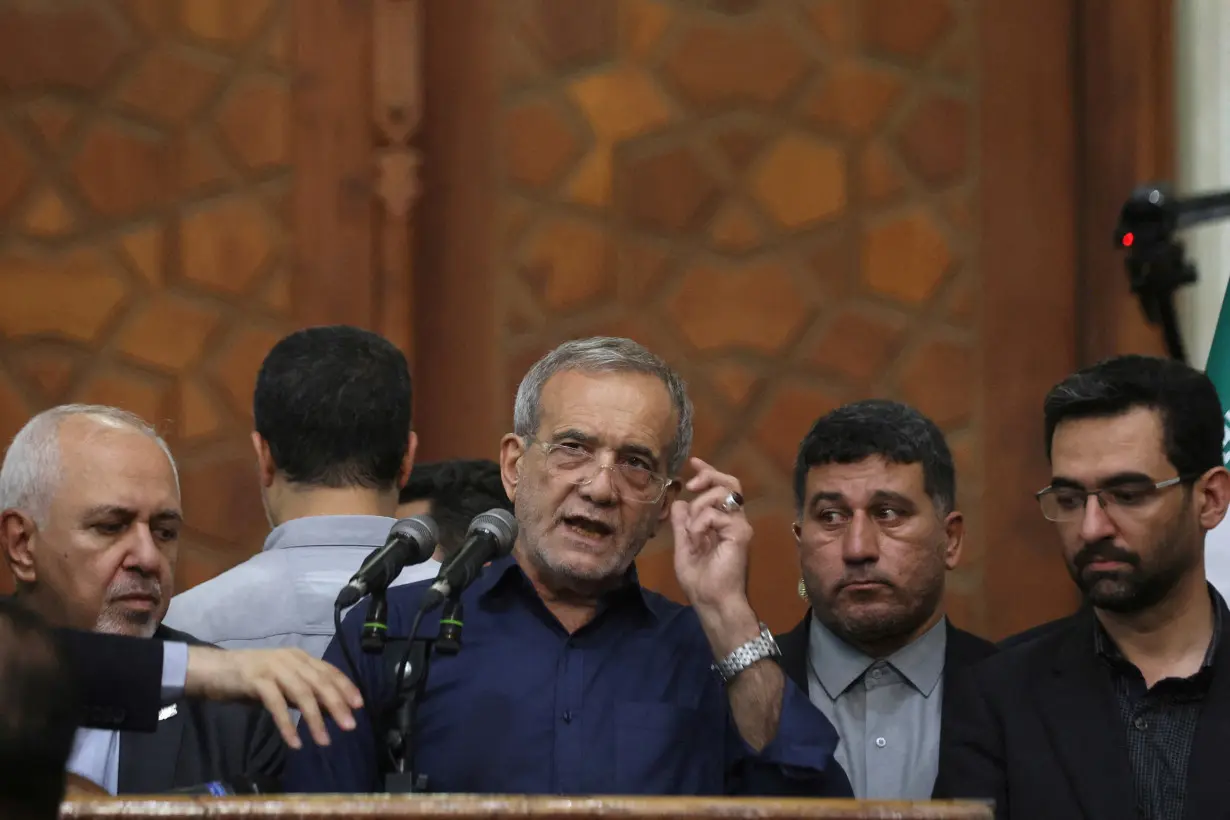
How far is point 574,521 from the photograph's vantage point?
2.75 meters

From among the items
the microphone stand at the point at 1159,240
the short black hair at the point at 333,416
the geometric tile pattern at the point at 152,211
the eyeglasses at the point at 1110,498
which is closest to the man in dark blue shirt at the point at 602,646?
the short black hair at the point at 333,416

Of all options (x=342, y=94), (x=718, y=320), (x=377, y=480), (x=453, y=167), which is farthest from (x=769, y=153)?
(x=377, y=480)

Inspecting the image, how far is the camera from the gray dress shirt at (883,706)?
304 cm

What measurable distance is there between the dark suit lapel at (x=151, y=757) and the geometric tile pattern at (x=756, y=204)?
6.90ft

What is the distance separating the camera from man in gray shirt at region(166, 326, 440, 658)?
9.64 ft

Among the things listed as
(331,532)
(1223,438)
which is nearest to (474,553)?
(331,532)

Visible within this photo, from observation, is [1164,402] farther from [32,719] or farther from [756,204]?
[32,719]

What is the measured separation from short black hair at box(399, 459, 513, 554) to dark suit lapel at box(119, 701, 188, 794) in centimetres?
107

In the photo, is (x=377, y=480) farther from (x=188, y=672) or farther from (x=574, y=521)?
(x=188, y=672)

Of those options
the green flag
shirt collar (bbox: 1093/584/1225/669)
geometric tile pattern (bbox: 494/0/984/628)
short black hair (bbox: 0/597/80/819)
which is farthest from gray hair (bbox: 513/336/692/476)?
geometric tile pattern (bbox: 494/0/984/628)

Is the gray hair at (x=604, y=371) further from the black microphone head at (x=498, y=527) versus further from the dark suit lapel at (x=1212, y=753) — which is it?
the dark suit lapel at (x=1212, y=753)

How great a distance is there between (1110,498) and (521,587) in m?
0.94

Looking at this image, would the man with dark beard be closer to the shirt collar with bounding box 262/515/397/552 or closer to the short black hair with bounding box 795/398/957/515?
the short black hair with bounding box 795/398/957/515

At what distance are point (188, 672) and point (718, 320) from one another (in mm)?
2595
